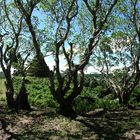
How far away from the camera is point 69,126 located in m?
19.2

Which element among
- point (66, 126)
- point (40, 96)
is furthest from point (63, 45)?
point (40, 96)

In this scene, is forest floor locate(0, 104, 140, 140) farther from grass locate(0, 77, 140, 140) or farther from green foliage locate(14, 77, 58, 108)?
green foliage locate(14, 77, 58, 108)

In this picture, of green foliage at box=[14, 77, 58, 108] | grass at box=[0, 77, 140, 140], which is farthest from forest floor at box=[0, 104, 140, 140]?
green foliage at box=[14, 77, 58, 108]

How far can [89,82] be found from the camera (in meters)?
43.0

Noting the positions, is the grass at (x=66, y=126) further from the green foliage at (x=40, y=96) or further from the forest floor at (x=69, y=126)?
the green foliage at (x=40, y=96)

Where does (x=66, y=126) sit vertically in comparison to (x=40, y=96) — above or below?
below

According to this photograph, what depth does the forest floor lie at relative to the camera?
17.7m

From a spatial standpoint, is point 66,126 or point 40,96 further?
point 40,96

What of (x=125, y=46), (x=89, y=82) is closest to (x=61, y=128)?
(x=125, y=46)

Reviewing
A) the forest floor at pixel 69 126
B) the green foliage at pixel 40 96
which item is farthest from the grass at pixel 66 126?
the green foliage at pixel 40 96

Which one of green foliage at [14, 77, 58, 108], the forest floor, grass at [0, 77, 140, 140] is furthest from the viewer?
green foliage at [14, 77, 58, 108]

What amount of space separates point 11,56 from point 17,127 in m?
6.79

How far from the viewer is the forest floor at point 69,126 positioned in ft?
58.0

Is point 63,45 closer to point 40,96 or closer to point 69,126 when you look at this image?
point 69,126
